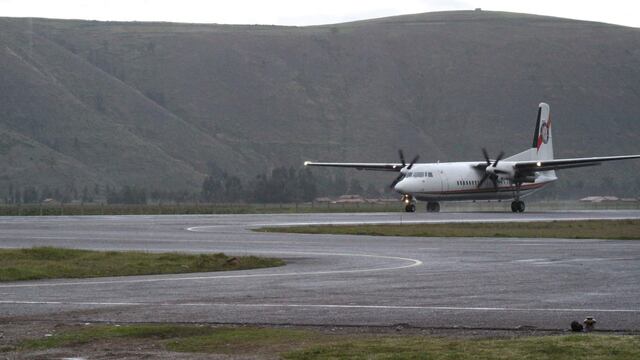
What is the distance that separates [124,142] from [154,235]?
4886 inches

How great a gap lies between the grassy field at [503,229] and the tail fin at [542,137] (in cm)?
2887

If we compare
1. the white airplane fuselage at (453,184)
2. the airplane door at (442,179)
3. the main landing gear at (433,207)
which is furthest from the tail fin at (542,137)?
the airplane door at (442,179)

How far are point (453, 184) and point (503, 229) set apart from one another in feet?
94.4

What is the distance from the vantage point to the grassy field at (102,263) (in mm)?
24688

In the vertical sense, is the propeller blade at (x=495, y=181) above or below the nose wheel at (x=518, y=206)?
above

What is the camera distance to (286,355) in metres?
12.8

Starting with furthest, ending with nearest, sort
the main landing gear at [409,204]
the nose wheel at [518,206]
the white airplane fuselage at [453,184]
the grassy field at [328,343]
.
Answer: the nose wheel at [518,206], the main landing gear at [409,204], the white airplane fuselage at [453,184], the grassy field at [328,343]

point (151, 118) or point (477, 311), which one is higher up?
point (151, 118)

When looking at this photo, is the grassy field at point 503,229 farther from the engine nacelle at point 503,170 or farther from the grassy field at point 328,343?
the grassy field at point 328,343

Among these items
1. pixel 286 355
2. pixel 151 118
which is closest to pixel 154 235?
pixel 286 355

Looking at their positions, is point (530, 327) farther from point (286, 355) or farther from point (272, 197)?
point (272, 197)

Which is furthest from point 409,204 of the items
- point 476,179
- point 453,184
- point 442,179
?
point 476,179

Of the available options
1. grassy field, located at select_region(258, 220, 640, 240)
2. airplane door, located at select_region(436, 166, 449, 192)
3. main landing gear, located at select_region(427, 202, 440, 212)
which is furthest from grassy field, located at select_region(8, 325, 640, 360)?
main landing gear, located at select_region(427, 202, 440, 212)

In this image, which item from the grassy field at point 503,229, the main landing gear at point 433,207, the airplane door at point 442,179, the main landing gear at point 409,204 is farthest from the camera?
the main landing gear at point 433,207
